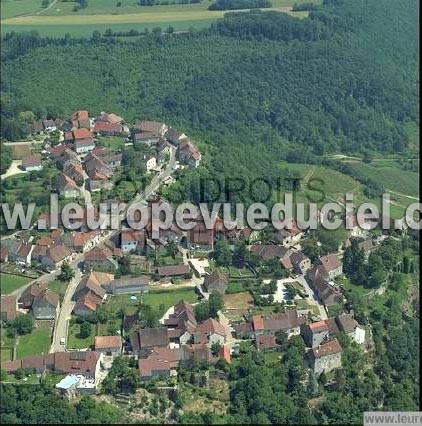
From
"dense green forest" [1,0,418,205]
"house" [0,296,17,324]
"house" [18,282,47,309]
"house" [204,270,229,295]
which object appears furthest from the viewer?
"dense green forest" [1,0,418,205]

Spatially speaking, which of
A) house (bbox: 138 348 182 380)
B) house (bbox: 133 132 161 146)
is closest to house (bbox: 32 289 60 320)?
house (bbox: 138 348 182 380)

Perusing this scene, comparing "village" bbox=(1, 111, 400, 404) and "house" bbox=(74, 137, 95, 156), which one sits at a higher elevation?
"house" bbox=(74, 137, 95, 156)

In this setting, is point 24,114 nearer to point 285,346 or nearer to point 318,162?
point 318,162

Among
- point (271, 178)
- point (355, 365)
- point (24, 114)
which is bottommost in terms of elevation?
point (355, 365)

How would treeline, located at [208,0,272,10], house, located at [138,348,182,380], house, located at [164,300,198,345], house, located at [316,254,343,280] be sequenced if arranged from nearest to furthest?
1. house, located at [138,348,182,380]
2. house, located at [164,300,198,345]
3. house, located at [316,254,343,280]
4. treeline, located at [208,0,272,10]

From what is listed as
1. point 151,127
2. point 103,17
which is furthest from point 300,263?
point 103,17

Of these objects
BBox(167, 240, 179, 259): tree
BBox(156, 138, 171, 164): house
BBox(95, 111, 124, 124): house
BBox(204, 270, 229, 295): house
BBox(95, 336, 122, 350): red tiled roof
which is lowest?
BBox(95, 336, 122, 350): red tiled roof

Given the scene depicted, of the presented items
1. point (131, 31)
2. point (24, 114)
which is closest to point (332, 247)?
point (24, 114)

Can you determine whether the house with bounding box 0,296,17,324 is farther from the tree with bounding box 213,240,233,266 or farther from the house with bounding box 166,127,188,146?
the house with bounding box 166,127,188,146
